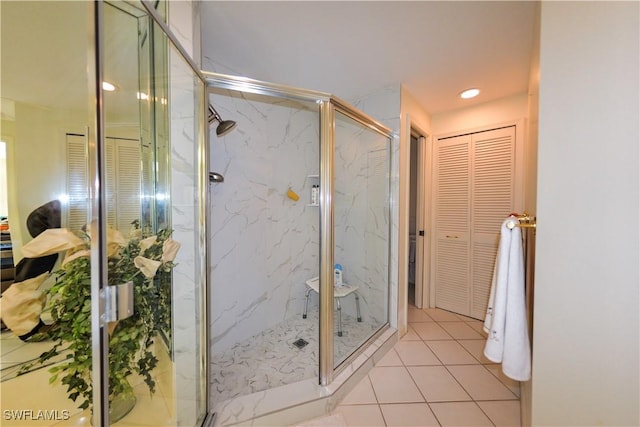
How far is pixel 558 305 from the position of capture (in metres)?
0.76

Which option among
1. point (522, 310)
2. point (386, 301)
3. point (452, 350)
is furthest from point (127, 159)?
point (452, 350)

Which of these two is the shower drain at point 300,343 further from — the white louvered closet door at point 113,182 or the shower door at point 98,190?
the white louvered closet door at point 113,182

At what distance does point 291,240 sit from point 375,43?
5.89 ft

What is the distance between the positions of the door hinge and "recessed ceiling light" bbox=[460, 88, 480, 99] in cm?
276

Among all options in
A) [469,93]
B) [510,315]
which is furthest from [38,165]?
[469,93]

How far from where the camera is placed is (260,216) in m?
2.12

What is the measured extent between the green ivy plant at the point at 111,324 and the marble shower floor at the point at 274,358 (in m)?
0.69

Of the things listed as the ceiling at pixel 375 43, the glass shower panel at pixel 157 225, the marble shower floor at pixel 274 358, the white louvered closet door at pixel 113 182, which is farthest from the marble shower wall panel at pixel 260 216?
the white louvered closet door at pixel 113 182

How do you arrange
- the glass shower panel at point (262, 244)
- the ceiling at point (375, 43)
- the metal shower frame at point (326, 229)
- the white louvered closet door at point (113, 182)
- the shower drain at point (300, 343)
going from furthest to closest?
the shower drain at point (300, 343)
the glass shower panel at point (262, 244)
the metal shower frame at point (326, 229)
the ceiling at point (375, 43)
the white louvered closet door at point (113, 182)

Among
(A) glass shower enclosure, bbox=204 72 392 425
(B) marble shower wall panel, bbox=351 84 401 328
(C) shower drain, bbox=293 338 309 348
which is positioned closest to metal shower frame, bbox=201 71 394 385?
(A) glass shower enclosure, bbox=204 72 392 425

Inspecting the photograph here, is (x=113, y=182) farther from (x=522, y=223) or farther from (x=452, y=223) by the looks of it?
(x=452, y=223)

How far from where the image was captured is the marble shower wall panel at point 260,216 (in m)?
1.83

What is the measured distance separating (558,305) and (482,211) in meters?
1.88

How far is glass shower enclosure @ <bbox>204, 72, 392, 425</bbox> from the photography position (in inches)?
57.9
